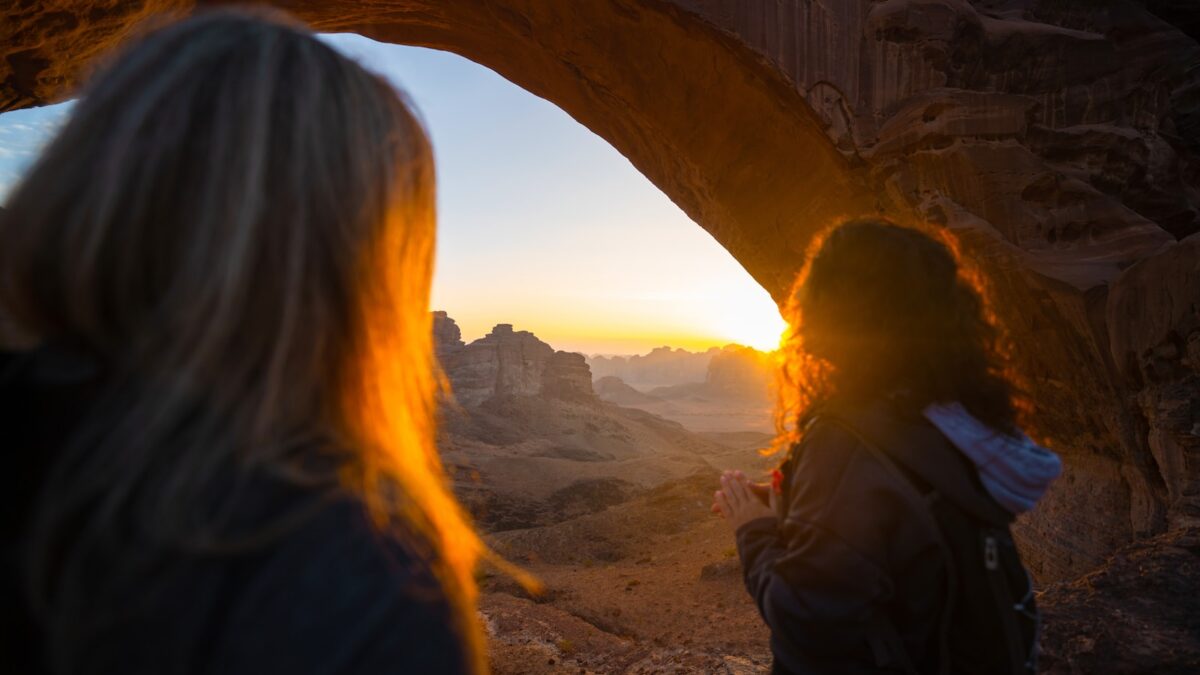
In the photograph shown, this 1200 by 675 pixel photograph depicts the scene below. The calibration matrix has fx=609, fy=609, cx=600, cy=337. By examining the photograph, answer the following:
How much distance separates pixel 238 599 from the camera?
2.15ft

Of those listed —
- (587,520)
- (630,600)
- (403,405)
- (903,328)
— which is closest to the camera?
(403,405)

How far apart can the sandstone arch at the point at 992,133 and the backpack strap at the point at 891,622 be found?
7.03 metres

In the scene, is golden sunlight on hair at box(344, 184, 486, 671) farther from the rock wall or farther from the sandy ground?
the rock wall

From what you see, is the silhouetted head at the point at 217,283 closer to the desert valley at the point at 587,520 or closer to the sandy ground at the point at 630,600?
the desert valley at the point at 587,520

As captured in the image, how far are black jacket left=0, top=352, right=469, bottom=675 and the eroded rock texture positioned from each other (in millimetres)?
8651

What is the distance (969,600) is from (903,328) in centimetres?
80

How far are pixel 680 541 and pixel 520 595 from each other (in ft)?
20.3

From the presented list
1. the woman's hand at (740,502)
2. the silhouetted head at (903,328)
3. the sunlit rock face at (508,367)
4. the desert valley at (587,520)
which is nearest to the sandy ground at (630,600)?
the desert valley at (587,520)

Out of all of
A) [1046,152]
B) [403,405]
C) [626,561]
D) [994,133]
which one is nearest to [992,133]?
[994,133]

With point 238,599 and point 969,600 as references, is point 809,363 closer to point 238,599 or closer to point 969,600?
point 969,600

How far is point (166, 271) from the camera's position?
789 millimetres

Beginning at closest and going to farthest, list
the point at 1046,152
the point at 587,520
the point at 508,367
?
1. the point at 1046,152
2. the point at 587,520
3. the point at 508,367

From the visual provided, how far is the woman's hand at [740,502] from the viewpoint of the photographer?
2.19 m

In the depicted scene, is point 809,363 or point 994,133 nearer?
Answer: point 809,363
